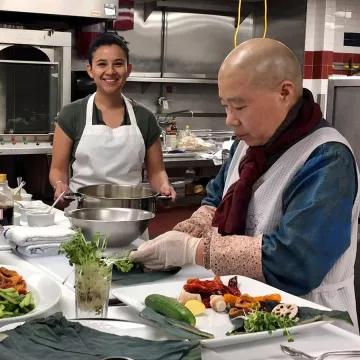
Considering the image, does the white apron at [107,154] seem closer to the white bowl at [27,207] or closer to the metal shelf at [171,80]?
the white bowl at [27,207]

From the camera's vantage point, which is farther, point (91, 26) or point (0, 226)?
point (91, 26)

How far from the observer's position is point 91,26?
5672 millimetres

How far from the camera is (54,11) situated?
500 centimetres

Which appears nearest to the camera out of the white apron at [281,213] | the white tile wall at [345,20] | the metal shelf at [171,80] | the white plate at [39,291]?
the white plate at [39,291]

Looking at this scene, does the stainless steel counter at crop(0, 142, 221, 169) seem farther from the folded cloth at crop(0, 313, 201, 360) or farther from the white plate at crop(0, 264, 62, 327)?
the folded cloth at crop(0, 313, 201, 360)

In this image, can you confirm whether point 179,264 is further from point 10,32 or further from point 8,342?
point 10,32

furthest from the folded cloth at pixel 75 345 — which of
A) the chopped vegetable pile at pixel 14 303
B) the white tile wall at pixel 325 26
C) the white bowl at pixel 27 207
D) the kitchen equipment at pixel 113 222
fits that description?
the white tile wall at pixel 325 26

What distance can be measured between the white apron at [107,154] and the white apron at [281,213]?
1537 millimetres

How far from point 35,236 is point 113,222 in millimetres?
279

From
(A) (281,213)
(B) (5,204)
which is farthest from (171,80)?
(A) (281,213)

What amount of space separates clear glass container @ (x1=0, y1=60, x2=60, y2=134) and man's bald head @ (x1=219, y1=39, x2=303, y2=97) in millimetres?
3052

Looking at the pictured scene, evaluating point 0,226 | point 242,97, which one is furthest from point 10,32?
point 242,97

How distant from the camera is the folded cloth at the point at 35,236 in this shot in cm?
221

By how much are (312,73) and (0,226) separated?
494cm
